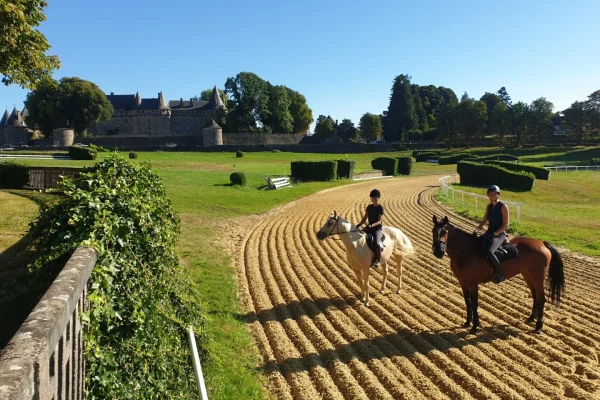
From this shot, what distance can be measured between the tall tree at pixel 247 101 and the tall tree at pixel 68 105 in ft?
80.8

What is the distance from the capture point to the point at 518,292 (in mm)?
10445

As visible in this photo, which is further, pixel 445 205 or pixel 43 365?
pixel 445 205

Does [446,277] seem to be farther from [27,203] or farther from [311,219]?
[27,203]

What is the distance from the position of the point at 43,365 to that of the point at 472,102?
320 feet

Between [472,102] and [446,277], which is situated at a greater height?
[472,102]

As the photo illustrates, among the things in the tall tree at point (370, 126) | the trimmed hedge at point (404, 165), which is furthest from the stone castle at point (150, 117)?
the trimmed hedge at point (404, 165)

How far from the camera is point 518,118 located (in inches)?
3354

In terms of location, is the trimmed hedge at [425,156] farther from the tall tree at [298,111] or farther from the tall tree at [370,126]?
the tall tree at [298,111]

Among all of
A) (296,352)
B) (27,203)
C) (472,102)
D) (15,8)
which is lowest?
(296,352)

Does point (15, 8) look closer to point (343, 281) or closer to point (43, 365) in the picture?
point (343, 281)

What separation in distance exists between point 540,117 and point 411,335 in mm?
89493

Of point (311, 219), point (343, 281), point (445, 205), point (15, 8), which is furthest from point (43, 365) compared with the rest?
point (445, 205)

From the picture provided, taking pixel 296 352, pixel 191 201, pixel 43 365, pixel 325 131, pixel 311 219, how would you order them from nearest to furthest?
pixel 43 365, pixel 296 352, pixel 311 219, pixel 191 201, pixel 325 131

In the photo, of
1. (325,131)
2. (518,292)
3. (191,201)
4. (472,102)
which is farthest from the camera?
(325,131)
